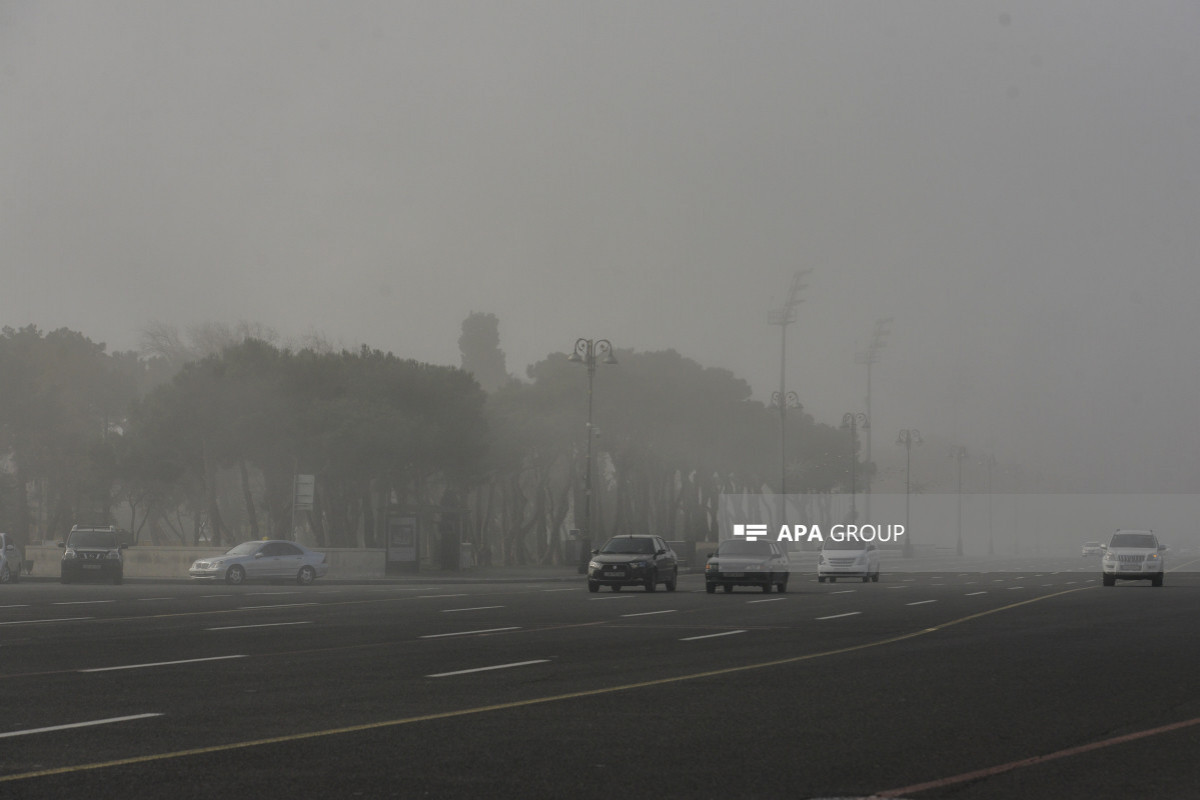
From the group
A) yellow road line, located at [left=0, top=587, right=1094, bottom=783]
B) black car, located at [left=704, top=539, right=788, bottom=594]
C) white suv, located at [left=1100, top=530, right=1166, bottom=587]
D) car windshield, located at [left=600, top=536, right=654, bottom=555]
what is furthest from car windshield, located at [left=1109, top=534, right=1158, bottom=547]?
yellow road line, located at [left=0, top=587, right=1094, bottom=783]

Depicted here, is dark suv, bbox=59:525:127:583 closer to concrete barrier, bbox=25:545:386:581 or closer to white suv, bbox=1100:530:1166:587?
concrete barrier, bbox=25:545:386:581

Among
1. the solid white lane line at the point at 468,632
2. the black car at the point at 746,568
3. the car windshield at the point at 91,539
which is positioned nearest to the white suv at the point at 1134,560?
the black car at the point at 746,568

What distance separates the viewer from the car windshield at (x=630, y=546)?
3691 cm

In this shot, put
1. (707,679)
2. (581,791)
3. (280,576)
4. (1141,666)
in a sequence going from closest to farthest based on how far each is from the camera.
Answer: (581,791), (707,679), (1141,666), (280,576)

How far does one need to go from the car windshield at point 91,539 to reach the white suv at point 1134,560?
30949 mm

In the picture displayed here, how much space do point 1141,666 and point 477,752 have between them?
385 inches

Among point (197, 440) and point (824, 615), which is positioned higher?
point (197, 440)

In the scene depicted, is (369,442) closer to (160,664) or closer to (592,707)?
(160,664)

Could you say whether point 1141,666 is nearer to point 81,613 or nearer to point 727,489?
point 81,613

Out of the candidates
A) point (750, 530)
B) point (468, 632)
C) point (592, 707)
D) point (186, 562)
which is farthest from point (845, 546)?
point (750, 530)

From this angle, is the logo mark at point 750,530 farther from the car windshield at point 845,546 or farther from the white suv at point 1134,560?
the white suv at point 1134,560

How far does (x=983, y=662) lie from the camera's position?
16.3 metres

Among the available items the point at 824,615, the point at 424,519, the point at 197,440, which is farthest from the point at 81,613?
the point at 197,440

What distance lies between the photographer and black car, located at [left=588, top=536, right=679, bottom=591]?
3603 cm
